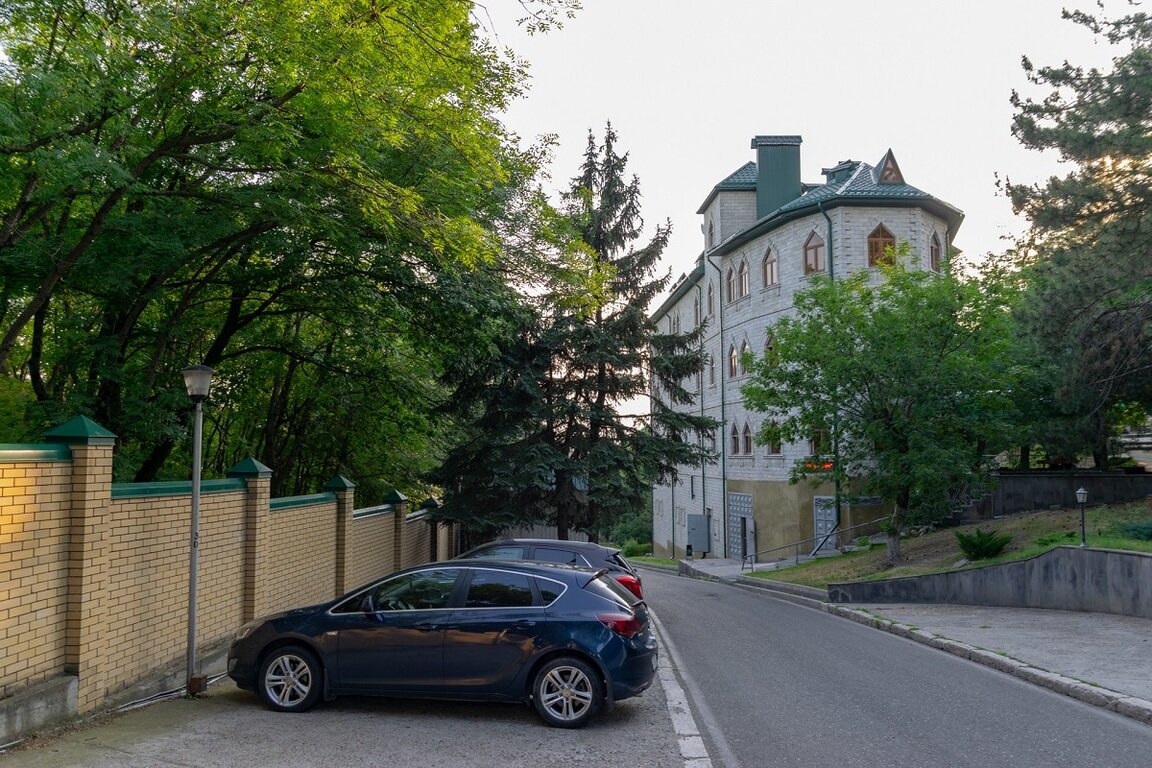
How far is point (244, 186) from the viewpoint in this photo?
12711 millimetres

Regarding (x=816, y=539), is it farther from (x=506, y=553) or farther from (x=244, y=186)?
(x=244, y=186)

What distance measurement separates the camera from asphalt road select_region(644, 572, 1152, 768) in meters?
7.49

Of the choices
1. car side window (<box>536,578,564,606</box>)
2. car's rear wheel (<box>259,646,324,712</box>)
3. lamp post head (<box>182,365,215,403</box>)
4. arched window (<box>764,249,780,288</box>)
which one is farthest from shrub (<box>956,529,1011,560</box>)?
lamp post head (<box>182,365,215,403</box>)

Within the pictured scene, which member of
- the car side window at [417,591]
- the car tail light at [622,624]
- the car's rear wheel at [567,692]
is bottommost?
the car's rear wheel at [567,692]

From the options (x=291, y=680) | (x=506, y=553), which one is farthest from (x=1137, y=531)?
(x=291, y=680)

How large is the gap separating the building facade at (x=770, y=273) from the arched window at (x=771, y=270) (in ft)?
0.13

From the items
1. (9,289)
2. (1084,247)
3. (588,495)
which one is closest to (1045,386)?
(1084,247)

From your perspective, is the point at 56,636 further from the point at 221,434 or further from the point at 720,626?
the point at 221,434

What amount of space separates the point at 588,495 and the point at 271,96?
52.6 ft

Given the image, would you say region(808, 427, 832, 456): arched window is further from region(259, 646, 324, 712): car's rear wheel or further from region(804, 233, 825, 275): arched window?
region(259, 646, 324, 712): car's rear wheel

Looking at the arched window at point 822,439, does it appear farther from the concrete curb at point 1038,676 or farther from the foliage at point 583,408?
the concrete curb at point 1038,676

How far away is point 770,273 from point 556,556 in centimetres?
2523

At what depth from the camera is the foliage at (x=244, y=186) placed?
1005 centimetres

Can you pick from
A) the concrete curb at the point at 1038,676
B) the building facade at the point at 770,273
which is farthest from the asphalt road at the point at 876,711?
the building facade at the point at 770,273
